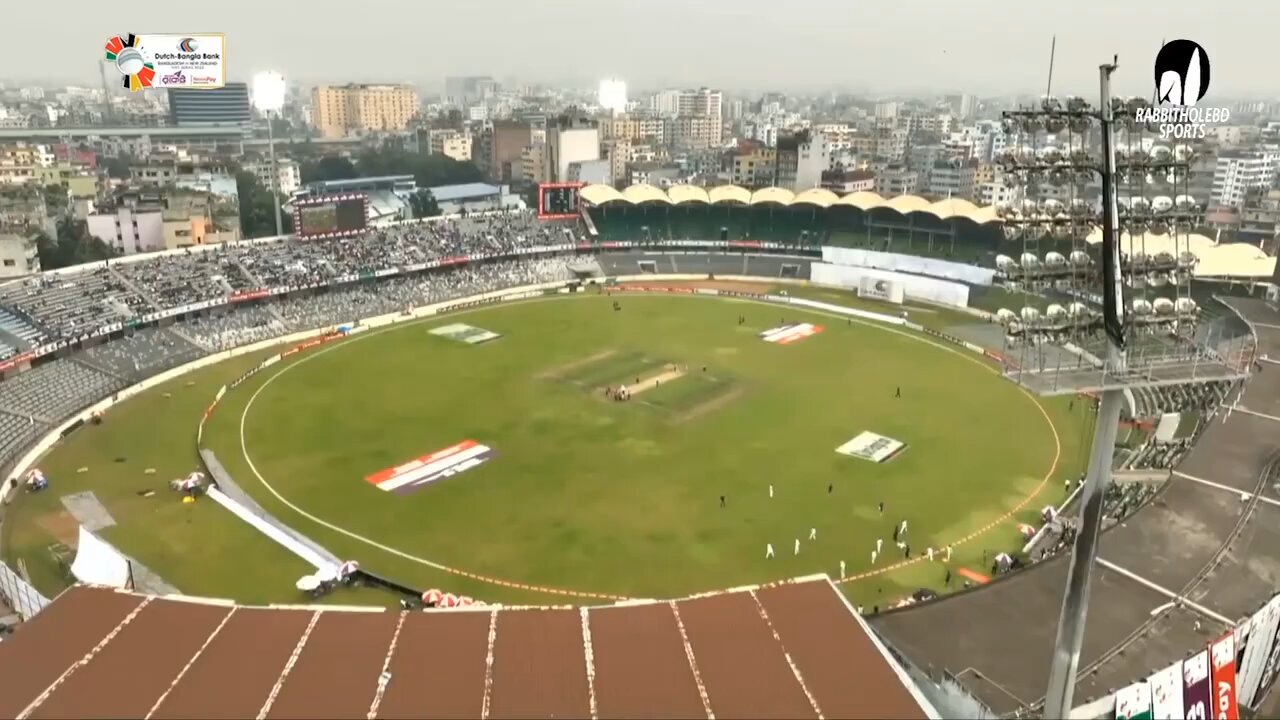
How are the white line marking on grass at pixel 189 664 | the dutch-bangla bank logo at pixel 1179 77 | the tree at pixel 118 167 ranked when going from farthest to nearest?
1. the tree at pixel 118 167
2. the white line marking on grass at pixel 189 664
3. the dutch-bangla bank logo at pixel 1179 77

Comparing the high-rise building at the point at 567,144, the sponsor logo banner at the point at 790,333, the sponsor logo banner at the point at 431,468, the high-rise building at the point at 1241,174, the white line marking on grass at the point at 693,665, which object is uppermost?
the high-rise building at the point at 567,144

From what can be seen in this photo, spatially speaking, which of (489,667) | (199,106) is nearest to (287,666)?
(489,667)

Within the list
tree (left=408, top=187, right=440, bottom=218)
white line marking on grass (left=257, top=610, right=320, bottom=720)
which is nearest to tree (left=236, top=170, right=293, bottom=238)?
tree (left=408, top=187, right=440, bottom=218)

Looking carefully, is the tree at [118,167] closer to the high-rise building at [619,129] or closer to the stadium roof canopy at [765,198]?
the stadium roof canopy at [765,198]

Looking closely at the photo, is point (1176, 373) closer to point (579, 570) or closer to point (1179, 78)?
point (1179, 78)

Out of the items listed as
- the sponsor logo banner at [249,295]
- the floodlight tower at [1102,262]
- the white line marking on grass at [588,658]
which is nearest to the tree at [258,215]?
the sponsor logo banner at [249,295]

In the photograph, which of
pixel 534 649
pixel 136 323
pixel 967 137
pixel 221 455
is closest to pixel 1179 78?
pixel 534 649
